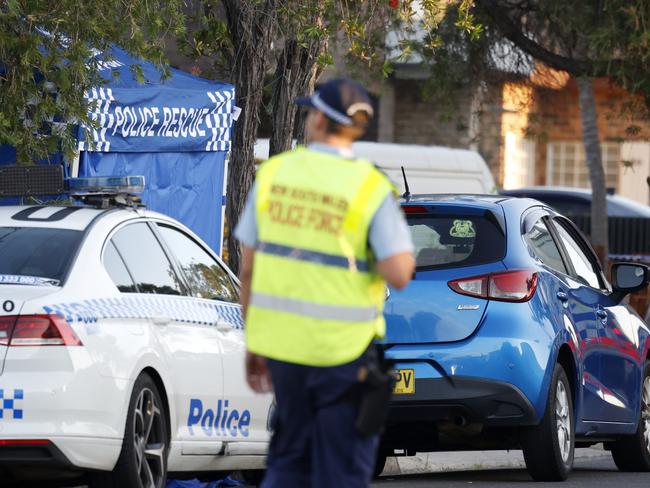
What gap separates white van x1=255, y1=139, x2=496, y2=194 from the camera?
20.8 meters

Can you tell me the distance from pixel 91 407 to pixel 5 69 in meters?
3.86

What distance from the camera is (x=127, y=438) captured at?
23.5ft

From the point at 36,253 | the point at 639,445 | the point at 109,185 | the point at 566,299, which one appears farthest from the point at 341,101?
the point at 639,445

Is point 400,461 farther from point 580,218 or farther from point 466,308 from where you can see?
point 580,218

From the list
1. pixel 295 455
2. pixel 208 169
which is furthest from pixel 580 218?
pixel 295 455

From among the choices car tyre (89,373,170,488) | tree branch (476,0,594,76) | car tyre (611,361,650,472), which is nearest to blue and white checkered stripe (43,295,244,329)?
car tyre (89,373,170,488)

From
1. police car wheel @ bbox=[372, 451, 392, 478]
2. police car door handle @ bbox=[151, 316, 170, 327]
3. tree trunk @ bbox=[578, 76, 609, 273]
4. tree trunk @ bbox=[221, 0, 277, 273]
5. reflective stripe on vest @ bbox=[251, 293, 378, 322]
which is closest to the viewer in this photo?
reflective stripe on vest @ bbox=[251, 293, 378, 322]

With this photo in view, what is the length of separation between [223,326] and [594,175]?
13.2 metres

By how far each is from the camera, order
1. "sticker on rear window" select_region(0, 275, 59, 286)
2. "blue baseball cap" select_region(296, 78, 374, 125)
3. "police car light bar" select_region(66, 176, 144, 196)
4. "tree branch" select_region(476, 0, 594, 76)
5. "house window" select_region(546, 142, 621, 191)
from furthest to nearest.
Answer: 1. "house window" select_region(546, 142, 621, 191)
2. "tree branch" select_region(476, 0, 594, 76)
3. "police car light bar" select_region(66, 176, 144, 196)
4. "sticker on rear window" select_region(0, 275, 59, 286)
5. "blue baseball cap" select_region(296, 78, 374, 125)

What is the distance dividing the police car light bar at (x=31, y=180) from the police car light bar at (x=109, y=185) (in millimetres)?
860

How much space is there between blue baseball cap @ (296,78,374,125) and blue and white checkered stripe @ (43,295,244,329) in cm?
223

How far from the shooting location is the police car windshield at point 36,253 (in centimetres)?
720

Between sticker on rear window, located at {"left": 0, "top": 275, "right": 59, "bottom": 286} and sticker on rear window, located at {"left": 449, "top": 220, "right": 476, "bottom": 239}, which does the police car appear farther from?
sticker on rear window, located at {"left": 449, "top": 220, "right": 476, "bottom": 239}

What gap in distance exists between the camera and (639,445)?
1067 cm
